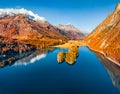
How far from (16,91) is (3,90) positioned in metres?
8.18

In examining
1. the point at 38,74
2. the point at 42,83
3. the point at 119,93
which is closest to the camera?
the point at 119,93

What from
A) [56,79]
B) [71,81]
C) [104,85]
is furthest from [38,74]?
[104,85]

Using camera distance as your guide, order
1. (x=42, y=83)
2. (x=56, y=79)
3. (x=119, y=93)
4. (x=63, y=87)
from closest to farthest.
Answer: (x=119, y=93), (x=63, y=87), (x=42, y=83), (x=56, y=79)

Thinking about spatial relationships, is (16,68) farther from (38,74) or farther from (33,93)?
(33,93)

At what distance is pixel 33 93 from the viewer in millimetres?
100375

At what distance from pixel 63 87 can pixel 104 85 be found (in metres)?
21.4

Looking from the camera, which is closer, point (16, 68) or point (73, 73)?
point (73, 73)

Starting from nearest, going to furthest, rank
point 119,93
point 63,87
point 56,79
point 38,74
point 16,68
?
point 119,93 → point 63,87 → point 56,79 → point 38,74 → point 16,68

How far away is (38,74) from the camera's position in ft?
461

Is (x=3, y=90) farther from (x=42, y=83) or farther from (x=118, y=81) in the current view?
(x=118, y=81)

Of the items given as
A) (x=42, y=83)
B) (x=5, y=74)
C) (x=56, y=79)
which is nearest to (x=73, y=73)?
(x=56, y=79)

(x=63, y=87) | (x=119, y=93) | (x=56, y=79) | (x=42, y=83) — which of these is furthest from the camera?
(x=56, y=79)

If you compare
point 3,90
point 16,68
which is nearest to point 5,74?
point 16,68

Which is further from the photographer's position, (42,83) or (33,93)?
(42,83)
